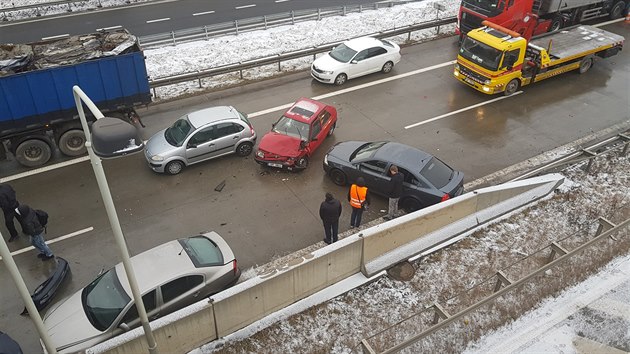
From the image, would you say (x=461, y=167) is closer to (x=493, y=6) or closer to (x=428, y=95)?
(x=428, y=95)

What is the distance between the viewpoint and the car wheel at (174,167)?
14039mm

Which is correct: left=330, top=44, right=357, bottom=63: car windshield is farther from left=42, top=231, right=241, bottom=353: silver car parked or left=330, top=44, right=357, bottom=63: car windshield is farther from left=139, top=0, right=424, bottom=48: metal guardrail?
left=42, top=231, right=241, bottom=353: silver car parked

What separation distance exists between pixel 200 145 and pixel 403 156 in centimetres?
561

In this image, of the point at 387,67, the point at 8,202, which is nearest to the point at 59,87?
the point at 8,202

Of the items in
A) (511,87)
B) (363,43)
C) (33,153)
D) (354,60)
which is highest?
(363,43)

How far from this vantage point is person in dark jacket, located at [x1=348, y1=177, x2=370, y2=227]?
1142 centimetres

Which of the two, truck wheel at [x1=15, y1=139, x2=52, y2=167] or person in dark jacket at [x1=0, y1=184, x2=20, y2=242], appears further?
truck wheel at [x1=15, y1=139, x2=52, y2=167]

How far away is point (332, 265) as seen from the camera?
10.3m

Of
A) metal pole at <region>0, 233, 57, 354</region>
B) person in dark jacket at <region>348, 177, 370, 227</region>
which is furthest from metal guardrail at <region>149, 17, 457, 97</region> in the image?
metal pole at <region>0, 233, 57, 354</region>

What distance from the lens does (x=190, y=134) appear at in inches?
550

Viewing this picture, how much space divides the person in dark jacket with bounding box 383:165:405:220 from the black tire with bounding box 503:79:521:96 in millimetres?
7929

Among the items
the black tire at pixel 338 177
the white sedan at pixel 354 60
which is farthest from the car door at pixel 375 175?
the white sedan at pixel 354 60

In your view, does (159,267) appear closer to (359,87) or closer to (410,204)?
(410,204)

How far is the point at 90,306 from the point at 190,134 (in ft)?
19.6
